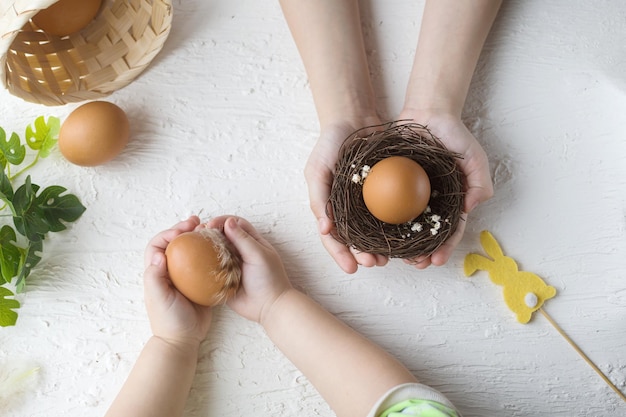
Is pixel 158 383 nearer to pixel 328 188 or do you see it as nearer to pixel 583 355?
pixel 328 188

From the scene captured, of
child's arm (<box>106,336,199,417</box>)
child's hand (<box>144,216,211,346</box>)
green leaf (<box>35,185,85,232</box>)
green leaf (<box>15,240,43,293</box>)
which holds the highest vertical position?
green leaf (<box>35,185,85,232</box>)

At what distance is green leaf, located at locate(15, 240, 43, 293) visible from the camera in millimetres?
970

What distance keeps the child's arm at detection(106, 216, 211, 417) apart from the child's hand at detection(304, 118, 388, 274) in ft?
0.76

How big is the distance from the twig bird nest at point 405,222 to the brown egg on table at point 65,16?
52cm

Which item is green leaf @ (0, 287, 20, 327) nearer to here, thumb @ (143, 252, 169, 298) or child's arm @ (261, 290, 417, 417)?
thumb @ (143, 252, 169, 298)

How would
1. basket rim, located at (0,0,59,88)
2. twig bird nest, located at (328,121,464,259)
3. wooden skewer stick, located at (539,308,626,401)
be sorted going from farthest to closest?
wooden skewer stick, located at (539,308,626,401) → twig bird nest, located at (328,121,464,259) → basket rim, located at (0,0,59,88)

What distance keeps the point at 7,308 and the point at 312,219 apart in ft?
1.77

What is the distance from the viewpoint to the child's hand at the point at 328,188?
3.03 ft

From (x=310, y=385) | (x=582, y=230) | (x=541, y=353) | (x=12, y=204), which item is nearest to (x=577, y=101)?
(x=582, y=230)

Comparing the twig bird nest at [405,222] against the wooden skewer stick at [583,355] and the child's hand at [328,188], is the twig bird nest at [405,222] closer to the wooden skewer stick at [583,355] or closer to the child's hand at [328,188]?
the child's hand at [328,188]

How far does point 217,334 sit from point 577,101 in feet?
2.49

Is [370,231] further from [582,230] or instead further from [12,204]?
[12,204]

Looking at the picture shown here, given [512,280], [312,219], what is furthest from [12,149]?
[512,280]

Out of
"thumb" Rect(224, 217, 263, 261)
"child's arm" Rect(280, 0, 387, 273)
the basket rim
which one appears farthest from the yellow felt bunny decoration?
the basket rim
